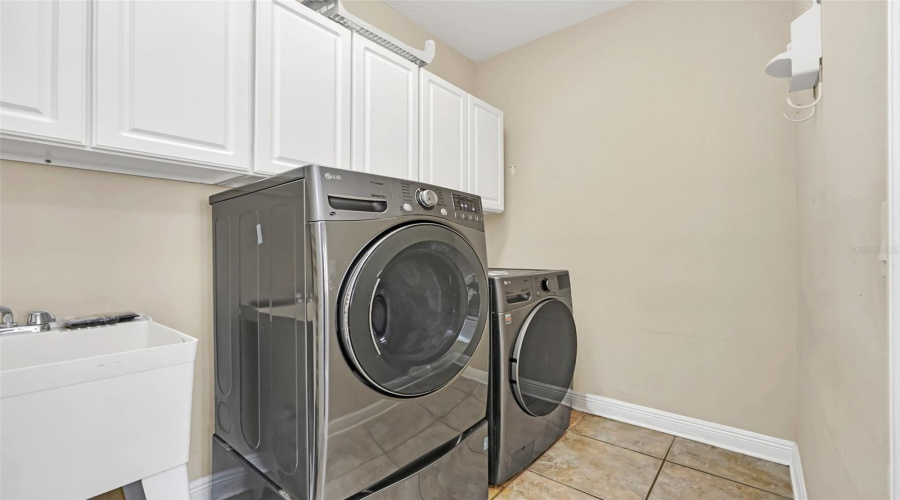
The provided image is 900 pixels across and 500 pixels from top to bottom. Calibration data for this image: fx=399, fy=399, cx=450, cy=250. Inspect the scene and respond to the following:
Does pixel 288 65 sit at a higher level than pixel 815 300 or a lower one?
higher

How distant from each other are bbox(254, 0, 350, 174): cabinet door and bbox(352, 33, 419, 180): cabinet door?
7 centimetres

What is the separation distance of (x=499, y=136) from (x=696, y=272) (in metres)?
1.50

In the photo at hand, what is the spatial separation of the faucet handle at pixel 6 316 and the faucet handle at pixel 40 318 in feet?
0.13

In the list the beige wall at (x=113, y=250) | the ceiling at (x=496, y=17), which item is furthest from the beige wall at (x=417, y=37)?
the beige wall at (x=113, y=250)

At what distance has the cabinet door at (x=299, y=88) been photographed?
1476 millimetres

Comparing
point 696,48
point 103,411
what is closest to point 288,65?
point 103,411

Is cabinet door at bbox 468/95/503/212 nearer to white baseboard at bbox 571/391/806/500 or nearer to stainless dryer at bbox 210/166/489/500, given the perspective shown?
stainless dryer at bbox 210/166/489/500

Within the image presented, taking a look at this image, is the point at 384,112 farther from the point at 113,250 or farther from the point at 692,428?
the point at 692,428

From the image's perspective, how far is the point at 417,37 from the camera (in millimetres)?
2705

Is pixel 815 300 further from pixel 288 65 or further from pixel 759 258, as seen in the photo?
pixel 288 65

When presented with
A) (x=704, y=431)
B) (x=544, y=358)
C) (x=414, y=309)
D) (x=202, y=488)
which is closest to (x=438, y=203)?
(x=414, y=309)

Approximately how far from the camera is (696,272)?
7.18ft

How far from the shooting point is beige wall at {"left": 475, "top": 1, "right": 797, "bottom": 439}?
1985mm

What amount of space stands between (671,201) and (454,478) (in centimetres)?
184
